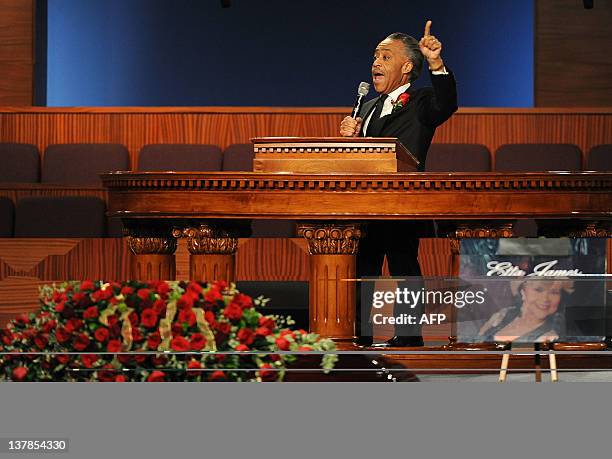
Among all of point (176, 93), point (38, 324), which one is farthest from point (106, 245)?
point (38, 324)

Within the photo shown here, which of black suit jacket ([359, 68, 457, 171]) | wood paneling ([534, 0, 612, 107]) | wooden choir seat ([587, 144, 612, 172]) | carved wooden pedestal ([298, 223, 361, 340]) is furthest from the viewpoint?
wood paneling ([534, 0, 612, 107])

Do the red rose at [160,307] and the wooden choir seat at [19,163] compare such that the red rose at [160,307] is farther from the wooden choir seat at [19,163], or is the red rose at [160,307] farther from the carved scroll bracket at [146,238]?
the wooden choir seat at [19,163]

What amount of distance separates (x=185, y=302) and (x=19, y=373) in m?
0.14

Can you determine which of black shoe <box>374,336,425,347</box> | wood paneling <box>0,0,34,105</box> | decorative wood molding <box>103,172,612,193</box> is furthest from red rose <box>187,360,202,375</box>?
wood paneling <box>0,0,34,105</box>

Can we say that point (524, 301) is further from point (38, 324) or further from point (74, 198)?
point (74, 198)

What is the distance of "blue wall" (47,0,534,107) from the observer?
9.87 ft

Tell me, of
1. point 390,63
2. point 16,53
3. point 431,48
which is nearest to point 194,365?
point 431,48

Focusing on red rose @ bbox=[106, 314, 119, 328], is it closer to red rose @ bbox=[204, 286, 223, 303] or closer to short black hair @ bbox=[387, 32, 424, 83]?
red rose @ bbox=[204, 286, 223, 303]

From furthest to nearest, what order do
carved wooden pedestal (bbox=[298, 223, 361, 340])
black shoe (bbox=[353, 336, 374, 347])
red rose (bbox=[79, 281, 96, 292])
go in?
1. carved wooden pedestal (bbox=[298, 223, 361, 340])
2. black shoe (bbox=[353, 336, 374, 347])
3. red rose (bbox=[79, 281, 96, 292])

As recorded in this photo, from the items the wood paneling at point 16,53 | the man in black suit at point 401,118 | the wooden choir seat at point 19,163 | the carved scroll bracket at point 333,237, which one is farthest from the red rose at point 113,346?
the wood paneling at point 16,53

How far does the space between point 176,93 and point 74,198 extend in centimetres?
75

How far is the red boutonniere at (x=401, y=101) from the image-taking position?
1.68 meters

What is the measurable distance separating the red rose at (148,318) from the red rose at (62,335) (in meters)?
0.05

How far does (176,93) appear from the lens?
3.02 metres
